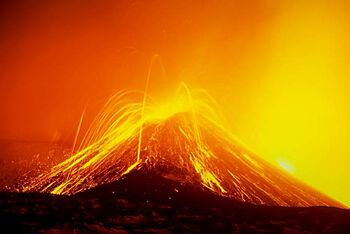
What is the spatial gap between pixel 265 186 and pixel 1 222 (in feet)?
50.1

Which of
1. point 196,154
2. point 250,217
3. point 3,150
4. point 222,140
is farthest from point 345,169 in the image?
point 250,217

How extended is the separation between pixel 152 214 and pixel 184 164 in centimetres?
851

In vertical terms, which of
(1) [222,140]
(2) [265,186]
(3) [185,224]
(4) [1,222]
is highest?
(1) [222,140]

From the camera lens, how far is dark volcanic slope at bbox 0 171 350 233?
12.5 m

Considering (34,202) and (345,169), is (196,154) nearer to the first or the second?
(34,202)

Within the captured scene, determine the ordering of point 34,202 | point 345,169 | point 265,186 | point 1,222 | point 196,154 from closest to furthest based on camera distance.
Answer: point 1,222 < point 34,202 < point 265,186 < point 196,154 < point 345,169

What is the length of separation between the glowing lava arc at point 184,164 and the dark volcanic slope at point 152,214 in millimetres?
2768

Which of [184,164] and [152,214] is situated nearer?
[152,214]

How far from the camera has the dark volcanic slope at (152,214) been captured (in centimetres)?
1251

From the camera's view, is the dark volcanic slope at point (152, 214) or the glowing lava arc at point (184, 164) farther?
the glowing lava arc at point (184, 164)

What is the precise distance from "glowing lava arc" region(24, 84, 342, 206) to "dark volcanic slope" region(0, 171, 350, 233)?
2768 millimetres

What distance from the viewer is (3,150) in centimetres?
3597

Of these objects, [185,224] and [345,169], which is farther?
[345,169]

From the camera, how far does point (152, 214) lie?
14469mm
